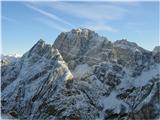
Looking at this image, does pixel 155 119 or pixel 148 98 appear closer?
pixel 155 119

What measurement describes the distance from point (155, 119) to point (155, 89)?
24.5 meters

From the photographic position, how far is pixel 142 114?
19200cm

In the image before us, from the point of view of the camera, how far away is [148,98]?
19938cm

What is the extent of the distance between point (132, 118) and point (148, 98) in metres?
13.6

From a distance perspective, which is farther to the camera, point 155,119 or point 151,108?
point 151,108

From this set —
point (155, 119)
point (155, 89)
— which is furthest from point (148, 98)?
point (155, 119)

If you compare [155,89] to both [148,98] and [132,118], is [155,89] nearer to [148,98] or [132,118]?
[148,98]

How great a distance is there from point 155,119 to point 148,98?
22894 mm

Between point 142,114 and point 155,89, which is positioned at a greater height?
point 155,89

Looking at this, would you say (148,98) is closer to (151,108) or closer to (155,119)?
(151,108)

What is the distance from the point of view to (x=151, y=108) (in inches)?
7480

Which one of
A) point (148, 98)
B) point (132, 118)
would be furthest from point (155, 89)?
point (132, 118)

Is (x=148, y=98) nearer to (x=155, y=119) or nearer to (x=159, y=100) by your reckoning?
(x=159, y=100)

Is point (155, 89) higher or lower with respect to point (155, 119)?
higher
